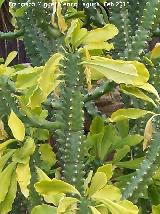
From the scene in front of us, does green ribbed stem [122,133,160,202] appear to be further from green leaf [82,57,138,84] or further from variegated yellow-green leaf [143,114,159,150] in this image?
green leaf [82,57,138,84]

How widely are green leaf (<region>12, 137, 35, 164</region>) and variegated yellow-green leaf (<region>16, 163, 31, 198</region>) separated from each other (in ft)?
0.04

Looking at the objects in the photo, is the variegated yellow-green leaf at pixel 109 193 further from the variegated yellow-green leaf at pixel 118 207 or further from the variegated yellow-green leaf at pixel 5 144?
the variegated yellow-green leaf at pixel 5 144

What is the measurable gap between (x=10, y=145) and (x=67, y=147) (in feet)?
0.42

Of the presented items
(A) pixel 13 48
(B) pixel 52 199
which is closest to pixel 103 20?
(B) pixel 52 199

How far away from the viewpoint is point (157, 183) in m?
1.14

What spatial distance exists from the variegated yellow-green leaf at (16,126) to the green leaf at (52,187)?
0.11m

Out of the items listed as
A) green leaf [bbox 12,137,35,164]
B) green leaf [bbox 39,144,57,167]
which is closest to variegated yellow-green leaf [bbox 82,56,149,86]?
green leaf [bbox 12,137,35,164]

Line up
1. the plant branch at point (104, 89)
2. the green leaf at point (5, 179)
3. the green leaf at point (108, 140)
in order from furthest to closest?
the green leaf at point (108, 140)
the plant branch at point (104, 89)
the green leaf at point (5, 179)

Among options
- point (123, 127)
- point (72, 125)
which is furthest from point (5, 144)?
point (123, 127)

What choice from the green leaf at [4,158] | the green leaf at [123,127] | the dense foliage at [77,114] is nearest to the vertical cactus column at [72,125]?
the dense foliage at [77,114]

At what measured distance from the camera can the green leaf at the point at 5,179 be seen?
0.94m

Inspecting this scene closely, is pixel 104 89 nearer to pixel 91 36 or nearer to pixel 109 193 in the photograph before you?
pixel 91 36

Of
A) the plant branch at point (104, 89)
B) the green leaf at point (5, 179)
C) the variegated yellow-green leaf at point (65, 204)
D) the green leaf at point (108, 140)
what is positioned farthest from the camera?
the green leaf at point (108, 140)

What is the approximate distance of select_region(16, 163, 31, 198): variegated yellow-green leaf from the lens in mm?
925
